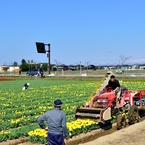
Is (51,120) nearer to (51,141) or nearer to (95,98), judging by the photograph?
(51,141)

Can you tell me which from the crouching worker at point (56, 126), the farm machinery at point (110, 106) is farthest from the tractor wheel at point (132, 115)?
the crouching worker at point (56, 126)

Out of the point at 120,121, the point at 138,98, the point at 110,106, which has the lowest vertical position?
the point at 120,121

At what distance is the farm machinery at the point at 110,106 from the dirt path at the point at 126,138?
1.79ft

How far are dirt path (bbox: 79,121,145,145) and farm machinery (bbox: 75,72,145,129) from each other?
55cm

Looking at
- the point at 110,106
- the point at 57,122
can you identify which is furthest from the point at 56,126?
the point at 110,106

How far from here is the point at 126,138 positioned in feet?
29.0

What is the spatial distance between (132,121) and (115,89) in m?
1.40

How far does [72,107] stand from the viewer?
14.5m

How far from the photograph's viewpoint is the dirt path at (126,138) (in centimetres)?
842

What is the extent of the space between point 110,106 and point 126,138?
5.36 feet

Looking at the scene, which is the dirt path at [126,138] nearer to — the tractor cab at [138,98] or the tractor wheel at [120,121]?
the tractor wheel at [120,121]

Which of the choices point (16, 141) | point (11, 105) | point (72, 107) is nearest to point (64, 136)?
point (16, 141)

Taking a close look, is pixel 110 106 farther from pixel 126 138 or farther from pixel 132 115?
pixel 126 138

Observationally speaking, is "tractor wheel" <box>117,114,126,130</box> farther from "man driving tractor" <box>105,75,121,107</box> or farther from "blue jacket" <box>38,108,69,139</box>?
"blue jacket" <box>38,108,69,139</box>
